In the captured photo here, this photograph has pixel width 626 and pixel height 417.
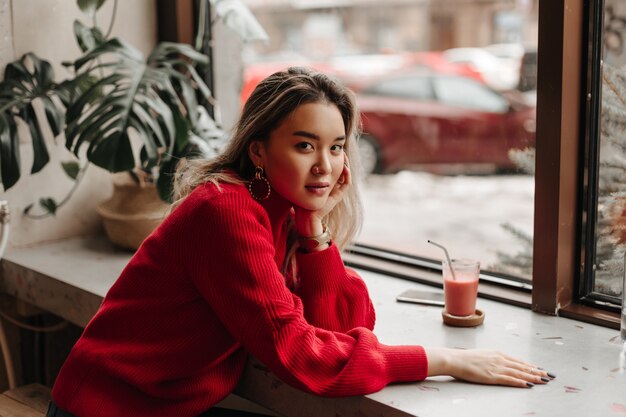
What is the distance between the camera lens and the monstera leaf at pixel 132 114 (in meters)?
1.81

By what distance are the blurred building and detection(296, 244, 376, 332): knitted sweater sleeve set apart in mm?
5593

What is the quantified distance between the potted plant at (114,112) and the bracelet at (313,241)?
0.47 m

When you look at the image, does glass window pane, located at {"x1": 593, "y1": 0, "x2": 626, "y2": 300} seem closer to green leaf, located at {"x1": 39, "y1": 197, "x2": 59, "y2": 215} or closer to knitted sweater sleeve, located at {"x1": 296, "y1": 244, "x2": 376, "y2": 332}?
knitted sweater sleeve, located at {"x1": 296, "y1": 244, "x2": 376, "y2": 332}

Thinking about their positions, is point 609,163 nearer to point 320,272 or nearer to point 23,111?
point 320,272

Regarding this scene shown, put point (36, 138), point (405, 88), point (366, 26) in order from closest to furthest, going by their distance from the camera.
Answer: point (36, 138) < point (405, 88) < point (366, 26)

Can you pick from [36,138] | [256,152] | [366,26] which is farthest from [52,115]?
[366,26]

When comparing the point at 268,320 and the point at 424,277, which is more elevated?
the point at 268,320

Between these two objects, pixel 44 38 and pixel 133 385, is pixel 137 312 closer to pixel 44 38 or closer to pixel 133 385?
pixel 133 385

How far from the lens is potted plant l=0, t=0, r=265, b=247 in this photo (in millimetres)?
1841

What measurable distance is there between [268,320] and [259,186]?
264 millimetres

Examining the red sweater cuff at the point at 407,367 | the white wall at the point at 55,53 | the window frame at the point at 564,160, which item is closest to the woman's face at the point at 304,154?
the red sweater cuff at the point at 407,367

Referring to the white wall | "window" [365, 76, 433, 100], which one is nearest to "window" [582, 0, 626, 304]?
the white wall

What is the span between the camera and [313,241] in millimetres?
1509

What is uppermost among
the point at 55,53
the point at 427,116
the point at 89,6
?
the point at 89,6
